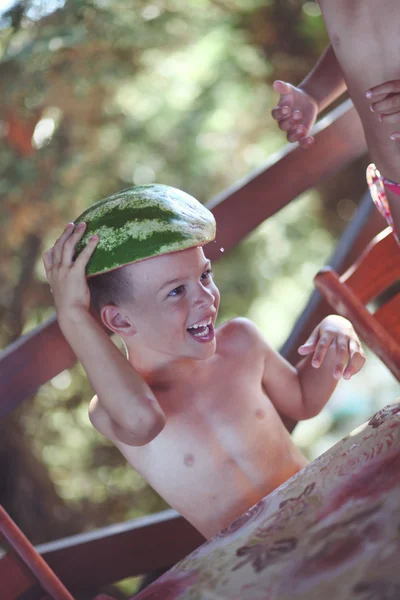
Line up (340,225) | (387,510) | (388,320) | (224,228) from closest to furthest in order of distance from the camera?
(387,510) < (388,320) < (224,228) < (340,225)

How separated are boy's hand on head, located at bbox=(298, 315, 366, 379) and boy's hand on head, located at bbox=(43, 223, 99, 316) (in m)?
0.36

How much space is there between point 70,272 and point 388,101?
487 millimetres

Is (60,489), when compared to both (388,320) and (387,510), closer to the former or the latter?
(388,320)

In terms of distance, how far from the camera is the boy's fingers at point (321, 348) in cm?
116

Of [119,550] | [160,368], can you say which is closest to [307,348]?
[160,368]

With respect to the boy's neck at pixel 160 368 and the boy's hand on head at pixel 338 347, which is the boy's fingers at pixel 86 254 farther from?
the boy's hand on head at pixel 338 347

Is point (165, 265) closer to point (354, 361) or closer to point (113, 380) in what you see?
point (113, 380)

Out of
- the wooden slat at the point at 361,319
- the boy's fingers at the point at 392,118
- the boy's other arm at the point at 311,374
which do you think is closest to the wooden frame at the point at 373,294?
the wooden slat at the point at 361,319

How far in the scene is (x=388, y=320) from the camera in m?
1.36

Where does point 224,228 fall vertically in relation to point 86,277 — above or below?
below

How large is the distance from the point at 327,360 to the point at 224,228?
41cm

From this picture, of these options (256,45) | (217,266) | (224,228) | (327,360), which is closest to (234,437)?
(327,360)

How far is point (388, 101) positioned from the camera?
37.9 inches

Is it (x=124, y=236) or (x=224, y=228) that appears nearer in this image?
(x=124, y=236)
